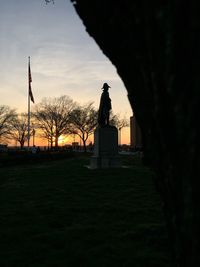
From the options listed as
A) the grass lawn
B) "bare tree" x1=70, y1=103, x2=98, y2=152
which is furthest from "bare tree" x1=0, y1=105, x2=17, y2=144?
the grass lawn

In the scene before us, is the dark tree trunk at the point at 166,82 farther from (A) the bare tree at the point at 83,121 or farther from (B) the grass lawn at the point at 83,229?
(A) the bare tree at the point at 83,121

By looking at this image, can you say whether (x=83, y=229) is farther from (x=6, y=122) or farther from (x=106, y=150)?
(x=6, y=122)

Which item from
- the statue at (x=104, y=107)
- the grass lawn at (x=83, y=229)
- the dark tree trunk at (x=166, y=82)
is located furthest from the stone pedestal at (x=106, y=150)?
the dark tree trunk at (x=166, y=82)

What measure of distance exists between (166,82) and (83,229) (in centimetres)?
497

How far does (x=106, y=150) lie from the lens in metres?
18.7

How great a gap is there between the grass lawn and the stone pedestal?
7.95m

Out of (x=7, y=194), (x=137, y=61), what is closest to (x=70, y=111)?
(x=7, y=194)

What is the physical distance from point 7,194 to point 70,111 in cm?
4896

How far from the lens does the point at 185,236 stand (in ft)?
4.68

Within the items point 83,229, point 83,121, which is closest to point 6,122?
point 83,121

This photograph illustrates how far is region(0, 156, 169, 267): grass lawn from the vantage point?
443 cm

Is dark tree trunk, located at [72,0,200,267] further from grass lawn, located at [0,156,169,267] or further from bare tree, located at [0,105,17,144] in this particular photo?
bare tree, located at [0,105,17,144]

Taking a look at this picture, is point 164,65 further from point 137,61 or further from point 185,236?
point 185,236

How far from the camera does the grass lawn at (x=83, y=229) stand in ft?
14.5
